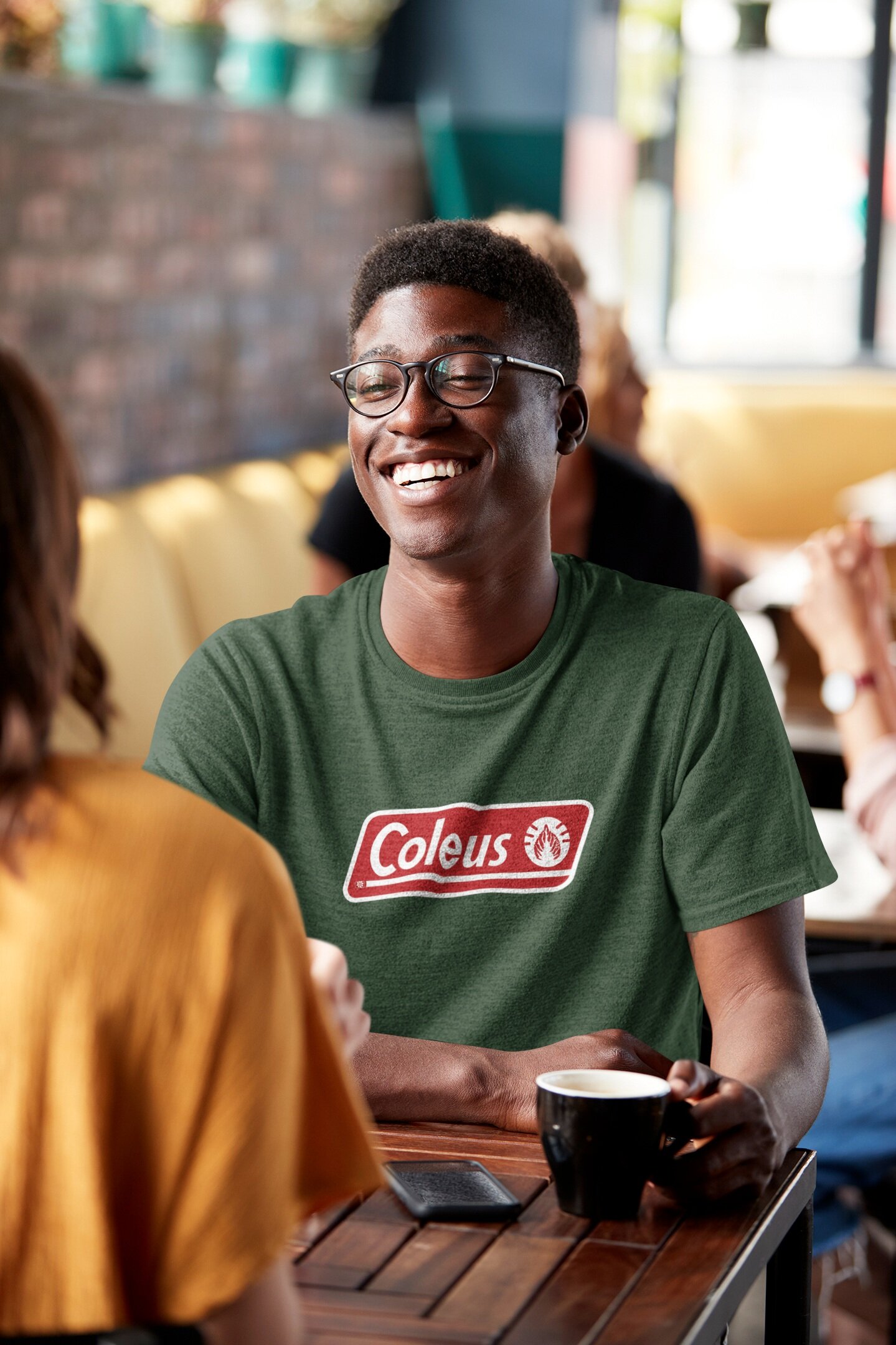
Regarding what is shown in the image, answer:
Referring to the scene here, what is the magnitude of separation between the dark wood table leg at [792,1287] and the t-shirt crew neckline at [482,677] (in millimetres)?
456

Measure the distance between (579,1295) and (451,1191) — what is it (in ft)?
0.47

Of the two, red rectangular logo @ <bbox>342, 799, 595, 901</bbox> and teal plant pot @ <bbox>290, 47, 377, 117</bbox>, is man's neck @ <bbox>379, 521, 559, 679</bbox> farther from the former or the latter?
teal plant pot @ <bbox>290, 47, 377, 117</bbox>

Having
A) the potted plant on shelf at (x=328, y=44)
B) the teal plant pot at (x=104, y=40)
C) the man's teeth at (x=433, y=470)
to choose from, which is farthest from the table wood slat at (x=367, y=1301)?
the potted plant on shelf at (x=328, y=44)

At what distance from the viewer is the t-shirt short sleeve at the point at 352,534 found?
8.09 ft

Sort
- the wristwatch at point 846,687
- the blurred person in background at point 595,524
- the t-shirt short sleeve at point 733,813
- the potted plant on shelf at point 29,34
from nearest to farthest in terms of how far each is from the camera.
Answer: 1. the t-shirt short sleeve at point 733,813
2. the wristwatch at point 846,687
3. the blurred person in background at point 595,524
4. the potted plant on shelf at point 29,34

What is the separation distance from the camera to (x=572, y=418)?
1.46m

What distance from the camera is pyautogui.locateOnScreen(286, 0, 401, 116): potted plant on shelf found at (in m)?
4.83

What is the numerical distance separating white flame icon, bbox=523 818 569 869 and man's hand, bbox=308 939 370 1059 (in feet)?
1.32

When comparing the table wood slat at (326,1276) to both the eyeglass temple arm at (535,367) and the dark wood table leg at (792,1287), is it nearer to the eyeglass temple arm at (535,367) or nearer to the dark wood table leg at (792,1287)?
the dark wood table leg at (792,1287)

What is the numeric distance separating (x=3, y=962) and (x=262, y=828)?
64 cm

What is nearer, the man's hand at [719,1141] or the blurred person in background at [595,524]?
the man's hand at [719,1141]

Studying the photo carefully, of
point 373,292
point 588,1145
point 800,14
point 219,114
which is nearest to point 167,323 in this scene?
point 219,114

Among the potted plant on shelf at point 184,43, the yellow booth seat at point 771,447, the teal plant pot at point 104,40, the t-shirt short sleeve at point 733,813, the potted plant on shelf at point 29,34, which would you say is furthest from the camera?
the yellow booth seat at point 771,447

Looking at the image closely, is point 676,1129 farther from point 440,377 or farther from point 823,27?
point 823,27
